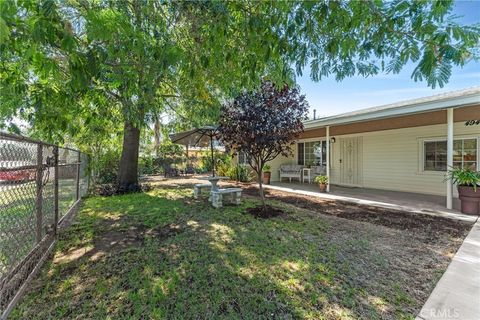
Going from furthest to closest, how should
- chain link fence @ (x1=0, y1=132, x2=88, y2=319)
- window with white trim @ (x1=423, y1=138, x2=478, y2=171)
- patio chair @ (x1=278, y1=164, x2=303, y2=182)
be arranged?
patio chair @ (x1=278, y1=164, x2=303, y2=182) < window with white trim @ (x1=423, y1=138, x2=478, y2=171) < chain link fence @ (x1=0, y1=132, x2=88, y2=319)

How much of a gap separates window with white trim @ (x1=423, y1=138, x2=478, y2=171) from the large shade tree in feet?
25.2

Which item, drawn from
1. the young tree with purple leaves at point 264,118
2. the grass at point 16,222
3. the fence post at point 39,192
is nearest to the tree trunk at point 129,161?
the young tree with purple leaves at point 264,118

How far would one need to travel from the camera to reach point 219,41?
112 inches

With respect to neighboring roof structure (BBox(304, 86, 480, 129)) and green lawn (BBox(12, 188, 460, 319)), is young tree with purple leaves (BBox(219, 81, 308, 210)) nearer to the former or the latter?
green lawn (BBox(12, 188, 460, 319))

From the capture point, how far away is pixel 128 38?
2.43 metres

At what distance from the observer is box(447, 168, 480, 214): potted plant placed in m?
5.59

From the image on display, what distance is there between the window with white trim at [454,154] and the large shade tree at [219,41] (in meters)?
7.69

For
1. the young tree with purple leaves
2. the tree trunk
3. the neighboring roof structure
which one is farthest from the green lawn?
the tree trunk

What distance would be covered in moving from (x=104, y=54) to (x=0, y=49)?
0.82 metres

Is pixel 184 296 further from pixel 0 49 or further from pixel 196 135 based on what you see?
pixel 196 135

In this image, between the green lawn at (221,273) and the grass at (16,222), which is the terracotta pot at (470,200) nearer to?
the green lawn at (221,273)

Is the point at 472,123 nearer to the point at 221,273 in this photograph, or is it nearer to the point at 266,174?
the point at 266,174

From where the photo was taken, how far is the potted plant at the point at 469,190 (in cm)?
559

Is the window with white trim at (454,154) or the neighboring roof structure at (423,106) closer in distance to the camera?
the neighboring roof structure at (423,106)
